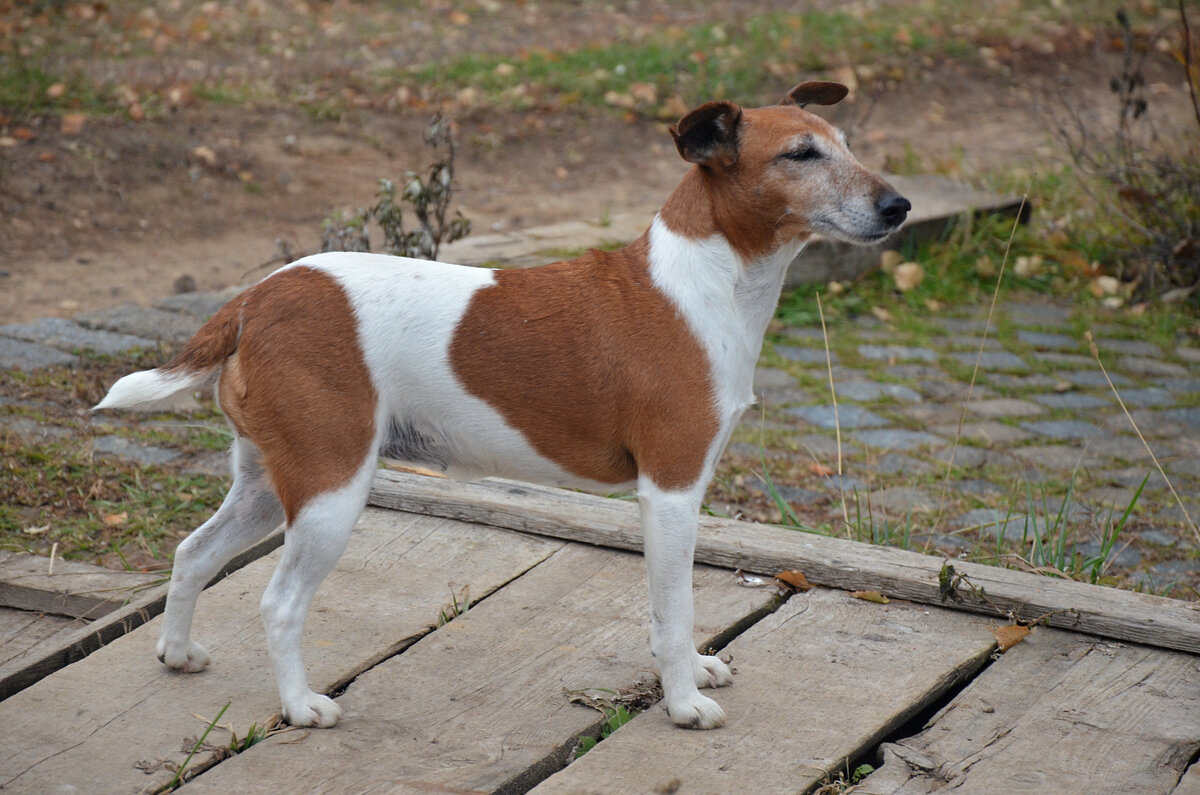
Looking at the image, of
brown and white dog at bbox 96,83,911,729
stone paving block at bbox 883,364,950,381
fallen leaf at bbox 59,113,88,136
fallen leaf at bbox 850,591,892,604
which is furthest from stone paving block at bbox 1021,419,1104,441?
fallen leaf at bbox 59,113,88,136

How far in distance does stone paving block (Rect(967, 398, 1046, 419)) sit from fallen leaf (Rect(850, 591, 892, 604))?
2.37 m

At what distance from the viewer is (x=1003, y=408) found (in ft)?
18.8

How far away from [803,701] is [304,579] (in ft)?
4.04

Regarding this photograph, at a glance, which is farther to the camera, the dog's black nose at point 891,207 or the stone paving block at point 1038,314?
the stone paving block at point 1038,314

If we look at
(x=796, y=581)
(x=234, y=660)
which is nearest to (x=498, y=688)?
(x=234, y=660)

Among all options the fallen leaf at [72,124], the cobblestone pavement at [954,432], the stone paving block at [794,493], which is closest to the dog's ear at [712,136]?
the cobblestone pavement at [954,432]

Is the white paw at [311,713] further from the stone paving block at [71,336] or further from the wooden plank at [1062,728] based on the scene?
the stone paving block at [71,336]

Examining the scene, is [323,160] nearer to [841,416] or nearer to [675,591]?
[841,416]

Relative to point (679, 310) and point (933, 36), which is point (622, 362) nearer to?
point (679, 310)

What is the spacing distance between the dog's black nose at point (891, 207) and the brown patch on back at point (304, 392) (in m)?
1.22

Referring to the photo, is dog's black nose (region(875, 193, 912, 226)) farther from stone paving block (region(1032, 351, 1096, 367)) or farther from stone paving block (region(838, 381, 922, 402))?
stone paving block (region(1032, 351, 1096, 367))

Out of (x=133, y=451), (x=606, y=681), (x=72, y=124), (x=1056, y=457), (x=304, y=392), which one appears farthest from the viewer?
(x=72, y=124)

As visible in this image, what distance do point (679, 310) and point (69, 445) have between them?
108 inches

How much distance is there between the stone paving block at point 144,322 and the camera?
18.7 ft
